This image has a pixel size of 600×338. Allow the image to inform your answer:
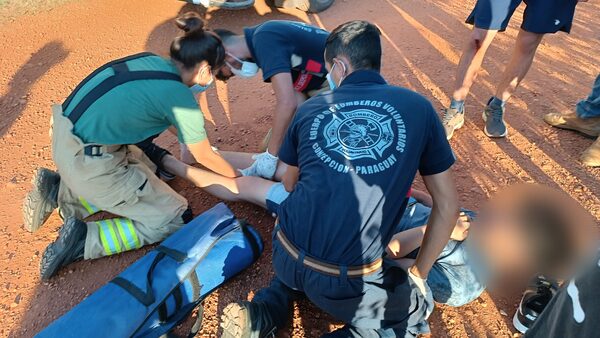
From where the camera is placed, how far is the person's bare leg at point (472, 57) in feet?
11.8

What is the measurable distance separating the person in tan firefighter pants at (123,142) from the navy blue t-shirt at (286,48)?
32 centimetres

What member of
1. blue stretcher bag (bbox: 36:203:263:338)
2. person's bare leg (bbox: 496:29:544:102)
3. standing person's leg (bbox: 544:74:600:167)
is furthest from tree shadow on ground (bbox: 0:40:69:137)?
standing person's leg (bbox: 544:74:600:167)

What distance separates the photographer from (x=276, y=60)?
9.98ft

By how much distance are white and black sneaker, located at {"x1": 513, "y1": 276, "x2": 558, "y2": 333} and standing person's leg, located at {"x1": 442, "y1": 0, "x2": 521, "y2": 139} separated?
1539 millimetres

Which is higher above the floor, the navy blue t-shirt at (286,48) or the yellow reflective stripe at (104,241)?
the navy blue t-shirt at (286,48)

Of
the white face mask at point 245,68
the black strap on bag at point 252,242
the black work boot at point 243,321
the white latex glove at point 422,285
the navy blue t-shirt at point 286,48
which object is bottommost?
the black strap on bag at point 252,242

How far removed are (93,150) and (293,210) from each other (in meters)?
1.42

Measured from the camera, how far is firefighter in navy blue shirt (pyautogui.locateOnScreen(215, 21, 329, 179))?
3.06 meters

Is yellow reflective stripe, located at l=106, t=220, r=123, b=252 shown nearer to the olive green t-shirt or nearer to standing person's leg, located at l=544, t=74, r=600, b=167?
the olive green t-shirt

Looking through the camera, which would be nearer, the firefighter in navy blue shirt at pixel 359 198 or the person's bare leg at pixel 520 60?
the firefighter in navy blue shirt at pixel 359 198

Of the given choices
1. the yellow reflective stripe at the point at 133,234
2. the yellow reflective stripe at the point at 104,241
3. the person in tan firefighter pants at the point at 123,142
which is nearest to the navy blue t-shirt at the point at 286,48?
the person in tan firefighter pants at the point at 123,142

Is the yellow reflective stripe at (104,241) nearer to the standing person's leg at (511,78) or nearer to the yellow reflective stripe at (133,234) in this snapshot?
the yellow reflective stripe at (133,234)

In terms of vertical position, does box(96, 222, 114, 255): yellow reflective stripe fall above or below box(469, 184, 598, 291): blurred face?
below

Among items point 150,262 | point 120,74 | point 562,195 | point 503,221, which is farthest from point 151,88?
point 562,195
